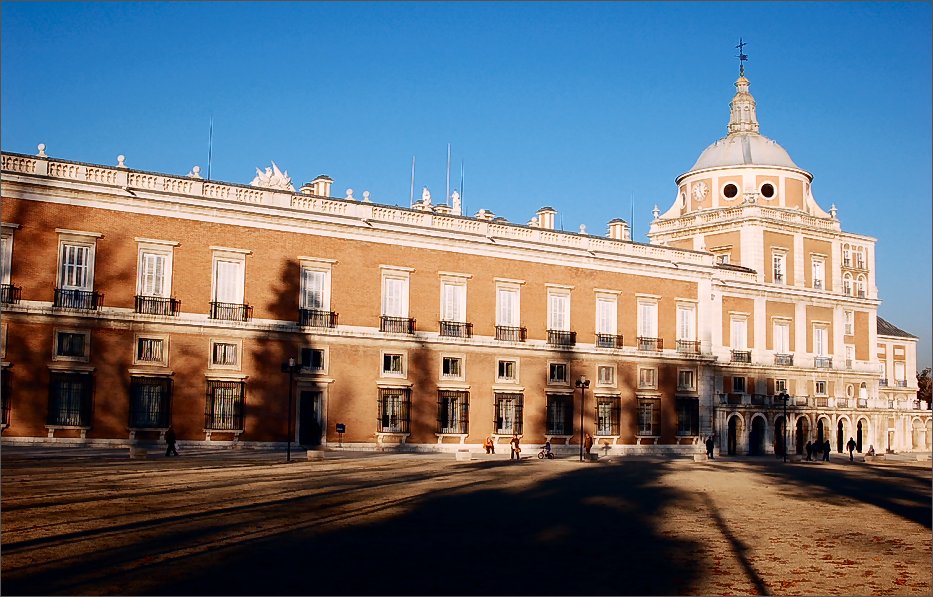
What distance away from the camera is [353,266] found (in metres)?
48.6

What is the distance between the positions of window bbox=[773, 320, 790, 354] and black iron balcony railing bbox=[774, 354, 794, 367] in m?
0.32

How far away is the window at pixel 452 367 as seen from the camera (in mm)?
50750

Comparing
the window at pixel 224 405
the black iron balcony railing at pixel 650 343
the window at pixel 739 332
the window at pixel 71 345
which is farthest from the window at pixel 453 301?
the window at pixel 739 332

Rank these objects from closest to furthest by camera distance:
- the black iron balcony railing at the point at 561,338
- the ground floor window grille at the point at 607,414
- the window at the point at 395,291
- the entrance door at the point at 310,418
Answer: the entrance door at the point at 310,418
the window at the point at 395,291
the black iron balcony railing at the point at 561,338
the ground floor window grille at the point at 607,414

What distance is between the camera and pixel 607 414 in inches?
2227

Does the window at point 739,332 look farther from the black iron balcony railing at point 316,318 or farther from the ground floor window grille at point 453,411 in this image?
the black iron balcony railing at point 316,318

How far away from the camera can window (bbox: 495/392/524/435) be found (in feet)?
172

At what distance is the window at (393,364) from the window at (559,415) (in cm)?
895

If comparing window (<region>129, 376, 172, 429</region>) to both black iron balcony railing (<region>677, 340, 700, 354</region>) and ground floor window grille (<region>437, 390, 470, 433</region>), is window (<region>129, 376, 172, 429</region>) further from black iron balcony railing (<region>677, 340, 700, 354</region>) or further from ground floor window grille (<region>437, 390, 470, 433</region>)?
black iron balcony railing (<region>677, 340, 700, 354</region>)

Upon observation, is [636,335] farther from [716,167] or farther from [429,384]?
[716,167]

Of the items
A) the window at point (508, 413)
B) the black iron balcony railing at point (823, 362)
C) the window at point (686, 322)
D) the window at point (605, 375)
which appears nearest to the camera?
the window at point (508, 413)

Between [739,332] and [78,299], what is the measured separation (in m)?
41.7

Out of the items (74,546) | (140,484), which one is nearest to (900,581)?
(74,546)

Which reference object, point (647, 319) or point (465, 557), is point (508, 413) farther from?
point (465, 557)
